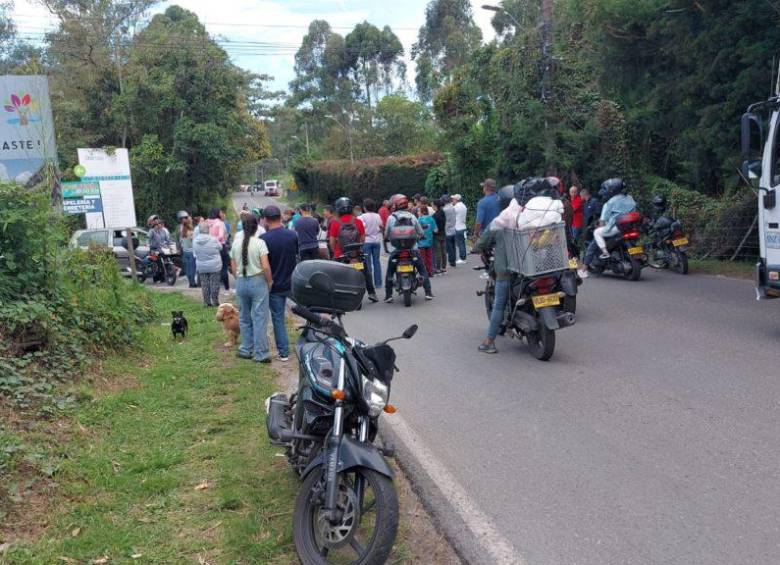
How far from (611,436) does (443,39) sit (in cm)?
5862

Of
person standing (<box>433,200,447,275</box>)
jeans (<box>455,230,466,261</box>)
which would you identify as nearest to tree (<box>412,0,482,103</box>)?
jeans (<box>455,230,466,261</box>)

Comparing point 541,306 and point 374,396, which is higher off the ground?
point 374,396

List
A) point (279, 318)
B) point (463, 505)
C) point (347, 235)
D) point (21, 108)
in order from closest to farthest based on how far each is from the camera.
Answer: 1. point (463, 505)
2. point (279, 318)
3. point (21, 108)
4. point (347, 235)

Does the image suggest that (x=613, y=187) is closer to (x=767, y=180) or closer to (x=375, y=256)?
(x=375, y=256)

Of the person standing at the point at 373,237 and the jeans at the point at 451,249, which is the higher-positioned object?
the person standing at the point at 373,237

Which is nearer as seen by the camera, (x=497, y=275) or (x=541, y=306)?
(x=541, y=306)

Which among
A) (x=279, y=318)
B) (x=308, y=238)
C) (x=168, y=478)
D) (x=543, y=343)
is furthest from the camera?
(x=308, y=238)

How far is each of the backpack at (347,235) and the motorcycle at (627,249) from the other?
4.76 meters

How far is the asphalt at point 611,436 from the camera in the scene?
13.7 feet

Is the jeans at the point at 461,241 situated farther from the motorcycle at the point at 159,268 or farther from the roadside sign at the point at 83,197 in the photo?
the roadside sign at the point at 83,197

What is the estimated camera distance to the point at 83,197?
55.8 feet

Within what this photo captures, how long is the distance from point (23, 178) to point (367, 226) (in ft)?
20.2

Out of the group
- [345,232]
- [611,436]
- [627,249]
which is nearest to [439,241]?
[627,249]

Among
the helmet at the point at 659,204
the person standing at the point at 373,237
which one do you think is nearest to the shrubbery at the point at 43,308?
the person standing at the point at 373,237
